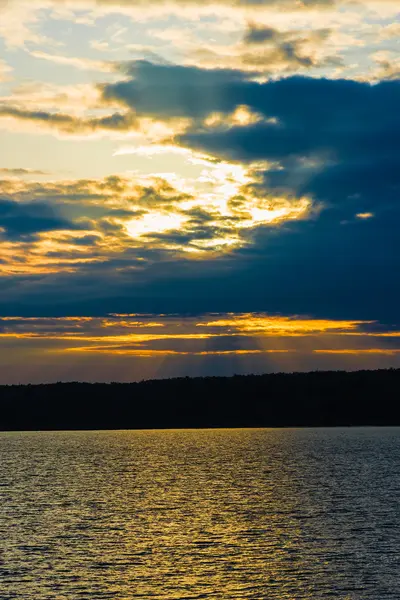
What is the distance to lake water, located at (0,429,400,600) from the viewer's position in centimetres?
5169

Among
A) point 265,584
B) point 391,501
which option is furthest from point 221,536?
point 391,501

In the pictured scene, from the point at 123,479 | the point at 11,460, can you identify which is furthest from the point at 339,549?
the point at 11,460

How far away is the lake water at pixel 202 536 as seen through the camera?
51.7m

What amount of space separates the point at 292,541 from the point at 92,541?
16324 mm

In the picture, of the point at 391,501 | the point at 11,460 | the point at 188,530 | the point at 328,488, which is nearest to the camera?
the point at 188,530

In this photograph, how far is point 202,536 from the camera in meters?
70.4

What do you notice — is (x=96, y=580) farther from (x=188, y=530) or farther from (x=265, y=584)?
(x=188, y=530)

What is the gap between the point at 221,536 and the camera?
70.2 m

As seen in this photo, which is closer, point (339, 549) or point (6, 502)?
point (339, 549)

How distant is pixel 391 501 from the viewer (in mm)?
92812

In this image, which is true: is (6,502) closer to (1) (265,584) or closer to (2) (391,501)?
(2) (391,501)

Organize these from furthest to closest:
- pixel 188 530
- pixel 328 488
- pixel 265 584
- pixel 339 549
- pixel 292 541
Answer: pixel 328 488
pixel 188 530
pixel 292 541
pixel 339 549
pixel 265 584

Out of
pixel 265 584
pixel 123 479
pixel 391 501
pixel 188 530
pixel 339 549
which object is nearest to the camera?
pixel 265 584

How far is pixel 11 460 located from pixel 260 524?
11682cm
